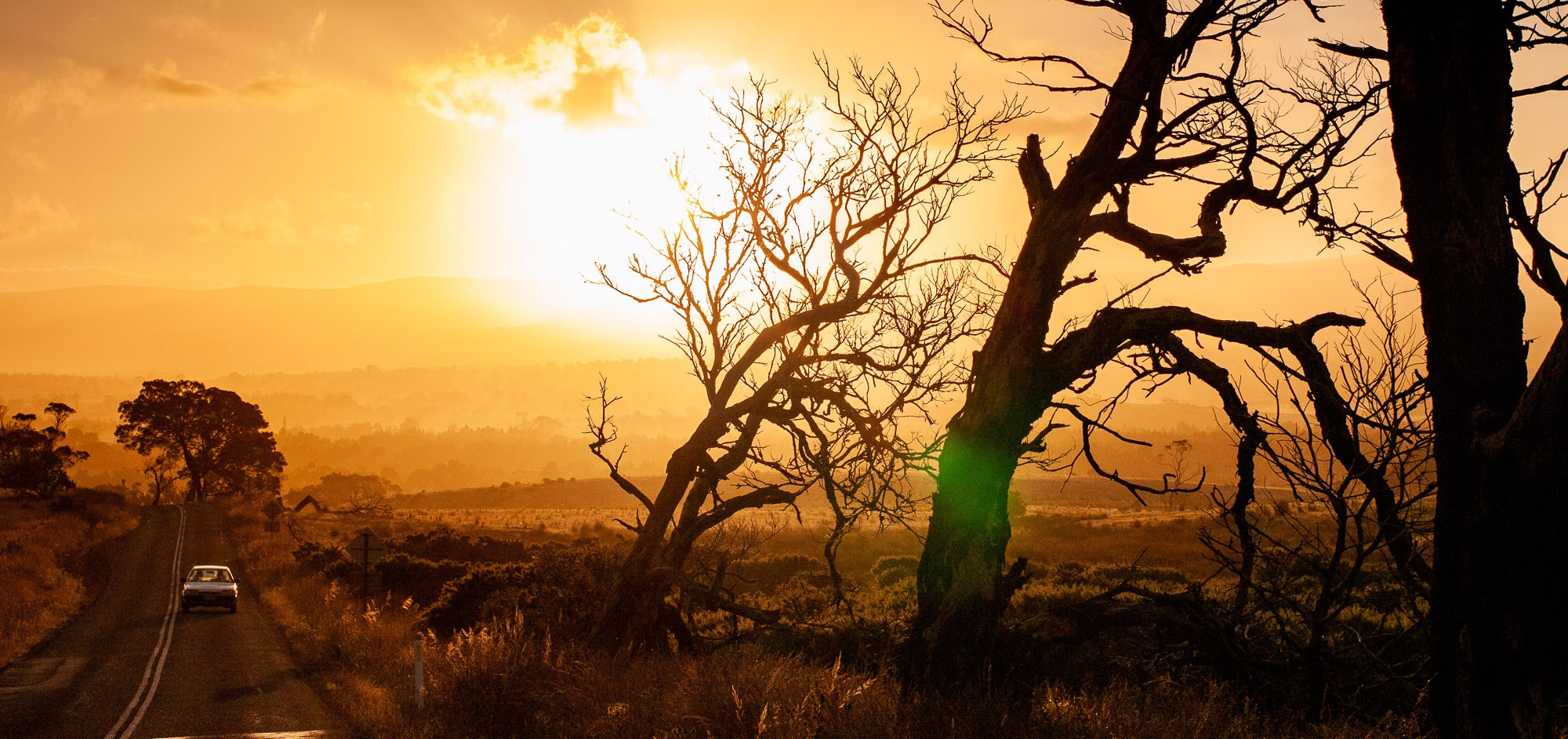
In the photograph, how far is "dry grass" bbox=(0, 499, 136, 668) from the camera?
24.4m

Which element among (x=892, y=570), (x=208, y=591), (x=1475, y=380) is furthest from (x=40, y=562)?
(x=1475, y=380)

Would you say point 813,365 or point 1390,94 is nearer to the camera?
point 1390,94

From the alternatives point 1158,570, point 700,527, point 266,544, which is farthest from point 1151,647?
point 266,544

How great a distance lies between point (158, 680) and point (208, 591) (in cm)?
1184

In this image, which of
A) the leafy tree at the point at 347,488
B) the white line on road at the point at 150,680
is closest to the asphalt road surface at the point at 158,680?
the white line on road at the point at 150,680

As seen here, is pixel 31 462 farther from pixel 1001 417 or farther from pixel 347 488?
pixel 1001 417

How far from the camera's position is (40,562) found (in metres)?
35.7

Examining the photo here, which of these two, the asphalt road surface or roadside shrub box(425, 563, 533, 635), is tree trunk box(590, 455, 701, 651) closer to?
the asphalt road surface

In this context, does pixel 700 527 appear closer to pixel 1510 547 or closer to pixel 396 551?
pixel 1510 547

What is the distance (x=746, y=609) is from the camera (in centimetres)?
1166

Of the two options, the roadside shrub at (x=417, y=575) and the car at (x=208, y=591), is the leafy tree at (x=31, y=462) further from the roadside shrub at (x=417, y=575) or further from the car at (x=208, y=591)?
the roadside shrub at (x=417, y=575)

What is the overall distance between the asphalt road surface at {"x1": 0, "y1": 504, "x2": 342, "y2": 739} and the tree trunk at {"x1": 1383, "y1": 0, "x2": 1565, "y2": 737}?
13.9 metres

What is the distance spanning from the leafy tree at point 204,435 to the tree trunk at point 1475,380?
89033 mm

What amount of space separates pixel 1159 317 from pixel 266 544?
1911 inches
